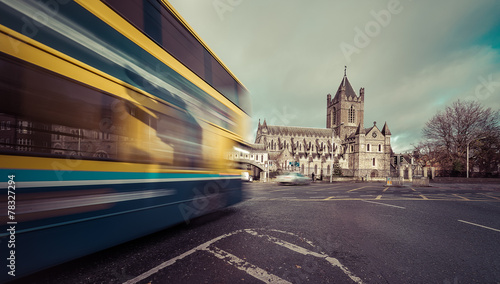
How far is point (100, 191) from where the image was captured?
2.58m

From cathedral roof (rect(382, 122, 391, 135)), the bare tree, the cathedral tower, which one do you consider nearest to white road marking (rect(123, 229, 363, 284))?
the bare tree

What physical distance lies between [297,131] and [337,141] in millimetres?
14899

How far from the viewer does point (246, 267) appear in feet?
8.89

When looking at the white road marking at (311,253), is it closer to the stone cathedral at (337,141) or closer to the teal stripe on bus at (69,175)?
the teal stripe on bus at (69,175)

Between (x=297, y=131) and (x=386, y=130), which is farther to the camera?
(x=297, y=131)

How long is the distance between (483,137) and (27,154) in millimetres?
45716

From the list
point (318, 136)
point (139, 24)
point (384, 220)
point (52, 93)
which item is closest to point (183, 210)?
point (52, 93)

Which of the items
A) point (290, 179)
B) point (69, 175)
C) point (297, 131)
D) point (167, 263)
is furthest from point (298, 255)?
point (297, 131)

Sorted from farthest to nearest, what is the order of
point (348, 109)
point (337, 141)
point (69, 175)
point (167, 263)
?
point (348, 109), point (337, 141), point (167, 263), point (69, 175)

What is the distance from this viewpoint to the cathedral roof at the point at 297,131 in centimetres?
7625

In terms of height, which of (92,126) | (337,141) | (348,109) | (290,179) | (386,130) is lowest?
(290,179)

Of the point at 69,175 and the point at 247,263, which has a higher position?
Answer: the point at 69,175

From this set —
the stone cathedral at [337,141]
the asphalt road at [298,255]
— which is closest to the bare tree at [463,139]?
the stone cathedral at [337,141]

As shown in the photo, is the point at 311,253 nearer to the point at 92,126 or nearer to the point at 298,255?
the point at 298,255
